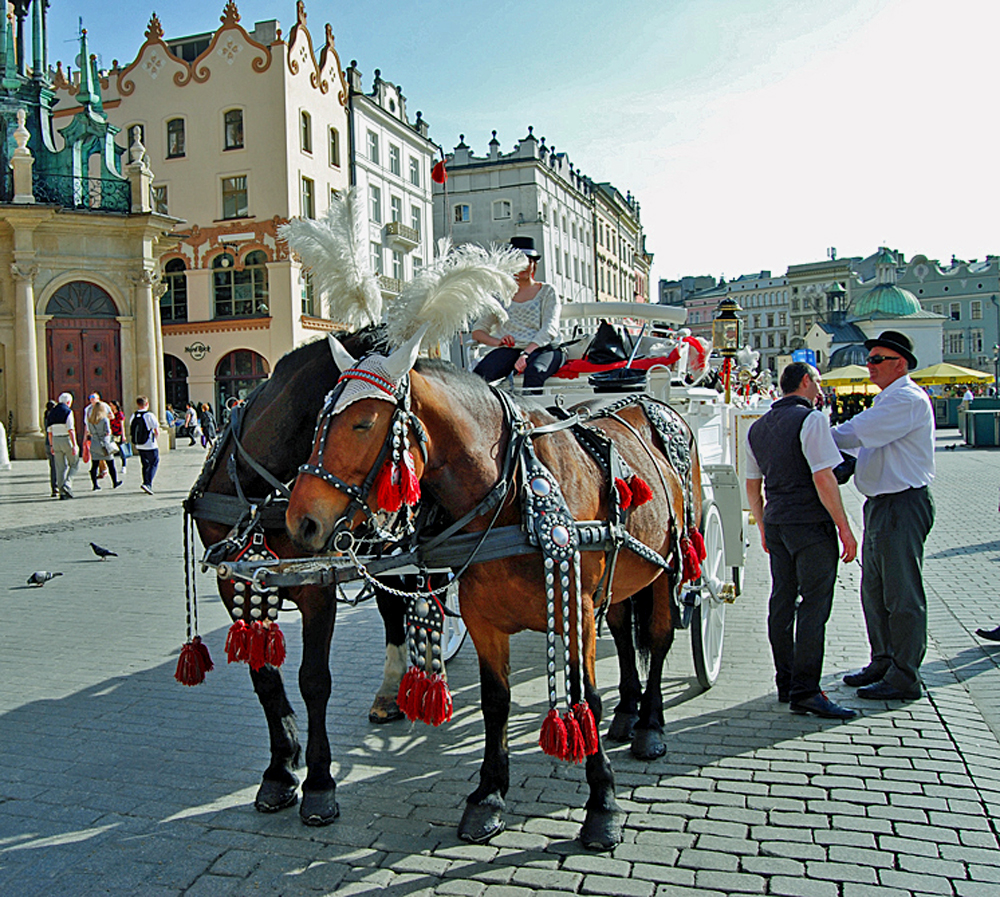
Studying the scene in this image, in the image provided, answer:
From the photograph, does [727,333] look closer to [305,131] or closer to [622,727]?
[622,727]

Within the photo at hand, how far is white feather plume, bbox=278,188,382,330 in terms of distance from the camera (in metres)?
4.30

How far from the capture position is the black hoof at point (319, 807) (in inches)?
148

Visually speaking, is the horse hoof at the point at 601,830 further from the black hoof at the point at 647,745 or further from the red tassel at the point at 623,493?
the red tassel at the point at 623,493

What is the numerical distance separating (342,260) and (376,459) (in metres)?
1.52

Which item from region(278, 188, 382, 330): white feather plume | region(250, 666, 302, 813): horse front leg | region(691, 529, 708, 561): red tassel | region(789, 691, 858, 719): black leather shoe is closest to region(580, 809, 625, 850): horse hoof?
region(250, 666, 302, 813): horse front leg

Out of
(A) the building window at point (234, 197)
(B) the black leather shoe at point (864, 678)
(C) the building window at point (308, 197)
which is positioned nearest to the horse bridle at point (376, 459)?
(B) the black leather shoe at point (864, 678)

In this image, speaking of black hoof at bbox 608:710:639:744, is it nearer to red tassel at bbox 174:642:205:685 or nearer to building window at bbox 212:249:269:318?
red tassel at bbox 174:642:205:685

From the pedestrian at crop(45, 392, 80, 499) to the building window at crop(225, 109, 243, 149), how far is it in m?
23.3

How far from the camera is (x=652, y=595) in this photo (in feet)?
16.0

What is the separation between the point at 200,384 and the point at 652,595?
117ft

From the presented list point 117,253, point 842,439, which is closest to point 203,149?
point 117,253

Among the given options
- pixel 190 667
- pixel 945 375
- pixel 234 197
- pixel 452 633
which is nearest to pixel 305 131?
pixel 234 197

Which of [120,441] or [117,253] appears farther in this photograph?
[117,253]

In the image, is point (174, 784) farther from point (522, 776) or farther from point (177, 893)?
point (522, 776)
